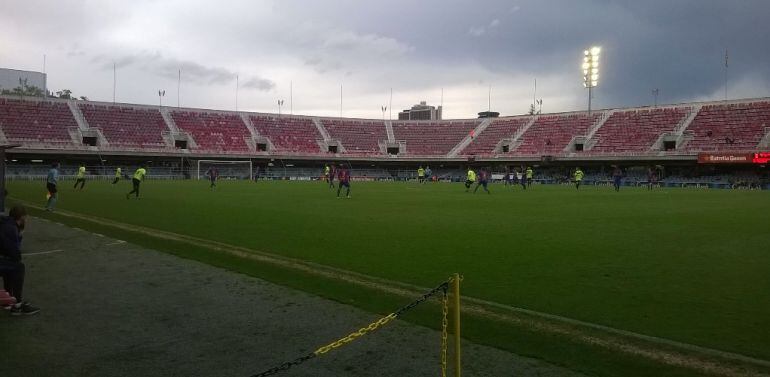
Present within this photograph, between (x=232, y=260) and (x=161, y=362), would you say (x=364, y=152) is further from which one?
(x=161, y=362)

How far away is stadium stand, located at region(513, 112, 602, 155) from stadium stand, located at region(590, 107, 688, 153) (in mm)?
2823

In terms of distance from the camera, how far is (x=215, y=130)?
67.7m

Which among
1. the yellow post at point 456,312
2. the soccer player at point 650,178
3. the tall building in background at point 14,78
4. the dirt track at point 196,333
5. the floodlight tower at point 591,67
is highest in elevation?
the tall building in background at point 14,78

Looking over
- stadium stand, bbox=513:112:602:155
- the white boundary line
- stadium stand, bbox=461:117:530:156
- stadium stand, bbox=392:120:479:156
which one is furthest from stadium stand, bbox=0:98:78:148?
stadium stand, bbox=513:112:602:155

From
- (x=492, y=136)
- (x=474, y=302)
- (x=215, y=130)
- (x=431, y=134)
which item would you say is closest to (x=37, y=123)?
(x=215, y=130)

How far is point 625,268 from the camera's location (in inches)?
343

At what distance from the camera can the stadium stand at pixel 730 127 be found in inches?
1973

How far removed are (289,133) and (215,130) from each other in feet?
32.1

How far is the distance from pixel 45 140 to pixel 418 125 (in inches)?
1878

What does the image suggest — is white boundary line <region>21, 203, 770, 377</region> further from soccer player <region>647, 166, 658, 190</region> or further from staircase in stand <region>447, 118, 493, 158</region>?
staircase in stand <region>447, 118, 493, 158</region>

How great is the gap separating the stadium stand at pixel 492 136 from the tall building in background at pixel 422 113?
35.2 meters

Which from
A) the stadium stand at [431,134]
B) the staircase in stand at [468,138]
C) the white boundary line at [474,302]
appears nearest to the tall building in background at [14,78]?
the stadium stand at [431,134]

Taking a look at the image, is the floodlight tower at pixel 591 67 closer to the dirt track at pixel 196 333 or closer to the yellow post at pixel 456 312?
the dirt track at pixel 196 333

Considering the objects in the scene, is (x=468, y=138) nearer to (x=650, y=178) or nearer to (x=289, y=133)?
(x=289, y=133)
